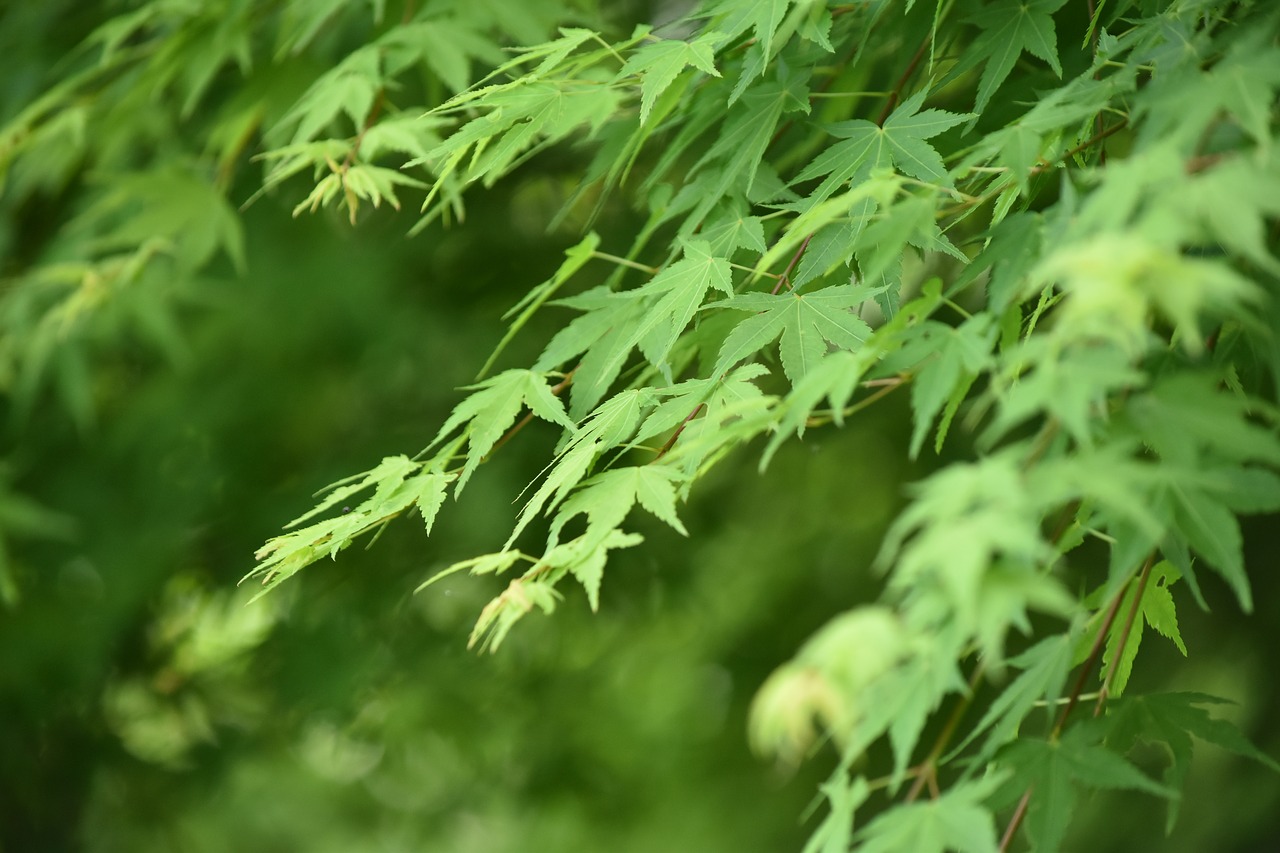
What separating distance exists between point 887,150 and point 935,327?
446mm

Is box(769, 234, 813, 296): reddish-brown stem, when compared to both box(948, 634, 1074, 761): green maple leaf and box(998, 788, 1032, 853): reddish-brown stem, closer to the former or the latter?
box(948, 634, 1074, 761): green maple leaf

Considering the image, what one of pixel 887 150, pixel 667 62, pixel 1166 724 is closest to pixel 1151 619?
pixel 1166 724

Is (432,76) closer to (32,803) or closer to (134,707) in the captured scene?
(134,707)

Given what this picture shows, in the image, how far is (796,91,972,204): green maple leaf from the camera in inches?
60.1

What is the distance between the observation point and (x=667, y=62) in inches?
61.6

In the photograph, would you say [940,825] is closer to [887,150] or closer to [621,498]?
[621,498]

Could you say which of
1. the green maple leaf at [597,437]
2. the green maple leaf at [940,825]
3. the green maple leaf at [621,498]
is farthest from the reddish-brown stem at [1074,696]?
the green maple leaf at [597,437]

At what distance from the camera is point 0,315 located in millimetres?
2957

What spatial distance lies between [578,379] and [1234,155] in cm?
86

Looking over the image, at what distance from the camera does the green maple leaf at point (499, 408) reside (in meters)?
1.54

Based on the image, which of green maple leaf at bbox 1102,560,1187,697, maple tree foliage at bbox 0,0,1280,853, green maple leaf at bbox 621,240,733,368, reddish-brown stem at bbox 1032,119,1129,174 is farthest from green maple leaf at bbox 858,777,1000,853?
reddish-brown stem at bbox 1032,119,1129,174

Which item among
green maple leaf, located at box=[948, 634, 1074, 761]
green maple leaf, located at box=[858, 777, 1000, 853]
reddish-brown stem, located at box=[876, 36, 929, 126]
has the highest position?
reddish-brown stem, located at box=[876, 36, 929, 126]

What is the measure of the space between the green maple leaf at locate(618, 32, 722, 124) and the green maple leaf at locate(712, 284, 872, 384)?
0.94 feet

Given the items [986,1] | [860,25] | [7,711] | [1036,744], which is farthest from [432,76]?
[7,711]
